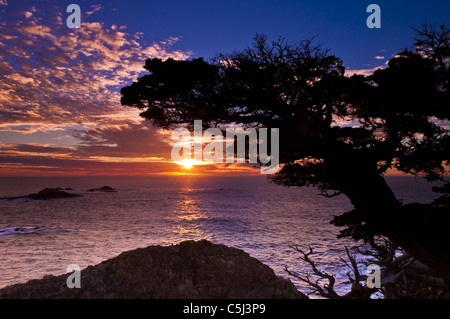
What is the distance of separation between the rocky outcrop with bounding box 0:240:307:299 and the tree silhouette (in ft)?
10.9

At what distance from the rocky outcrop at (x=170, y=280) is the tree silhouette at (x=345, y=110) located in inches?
131

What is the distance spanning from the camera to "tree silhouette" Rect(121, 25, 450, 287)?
274 inches

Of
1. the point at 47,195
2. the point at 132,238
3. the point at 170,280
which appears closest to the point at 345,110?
the point at 170,280

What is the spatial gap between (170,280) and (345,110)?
22.5ft

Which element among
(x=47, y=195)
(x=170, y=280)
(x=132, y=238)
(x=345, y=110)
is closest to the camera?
(x=170, y=280)

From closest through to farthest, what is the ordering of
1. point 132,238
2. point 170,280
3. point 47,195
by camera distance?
point 170,280, point 132,238, point 47,195

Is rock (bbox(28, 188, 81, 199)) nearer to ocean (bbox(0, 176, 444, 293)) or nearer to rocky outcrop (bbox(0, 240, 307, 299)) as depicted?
ocean (bbox(0, 176, 444, 293))

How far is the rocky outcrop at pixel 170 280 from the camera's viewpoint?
556 cm

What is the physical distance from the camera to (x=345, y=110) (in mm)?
8078

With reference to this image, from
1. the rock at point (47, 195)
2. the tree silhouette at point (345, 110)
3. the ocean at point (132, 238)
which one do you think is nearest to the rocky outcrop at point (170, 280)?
the tree silhouette at point (345, 110)

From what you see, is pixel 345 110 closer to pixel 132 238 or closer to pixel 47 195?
pixel 132 238

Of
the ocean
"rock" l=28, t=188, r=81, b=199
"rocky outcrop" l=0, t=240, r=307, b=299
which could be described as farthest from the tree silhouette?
"rock" l=28, t=188, r=81, b=199
